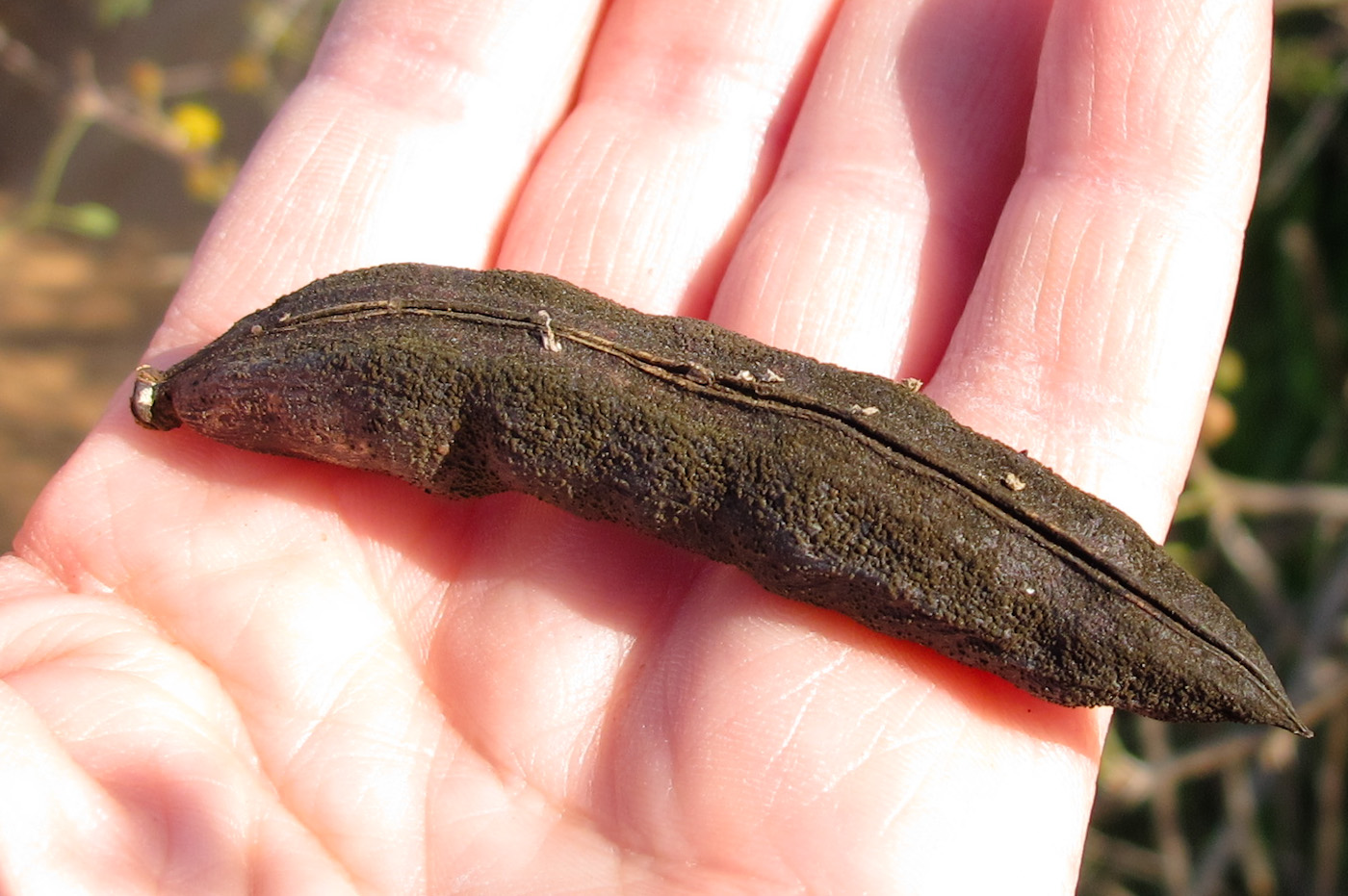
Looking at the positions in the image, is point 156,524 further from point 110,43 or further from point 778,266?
point 110,43

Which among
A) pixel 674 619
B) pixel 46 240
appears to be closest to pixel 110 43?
pixel 46 240

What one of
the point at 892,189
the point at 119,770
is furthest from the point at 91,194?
the point at 892,189

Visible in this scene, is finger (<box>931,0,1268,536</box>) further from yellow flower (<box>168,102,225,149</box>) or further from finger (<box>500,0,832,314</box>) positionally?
yellow flower (<box>168,102,225,149</box>)

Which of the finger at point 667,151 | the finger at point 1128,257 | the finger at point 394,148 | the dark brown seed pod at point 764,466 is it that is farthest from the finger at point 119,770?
the finger at point 1128,257

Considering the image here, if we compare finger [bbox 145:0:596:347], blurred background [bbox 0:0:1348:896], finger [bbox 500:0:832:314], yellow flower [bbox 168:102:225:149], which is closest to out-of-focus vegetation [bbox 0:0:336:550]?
blurred background [bbox 0:0:1348:896]

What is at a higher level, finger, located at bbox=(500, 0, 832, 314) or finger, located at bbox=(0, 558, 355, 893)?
finger, located at bbox=(500, 0, 832, 314)

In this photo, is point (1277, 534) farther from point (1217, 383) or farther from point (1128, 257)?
point (1128, 257)

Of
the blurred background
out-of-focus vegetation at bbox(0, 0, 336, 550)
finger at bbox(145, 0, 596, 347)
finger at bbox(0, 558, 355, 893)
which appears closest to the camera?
finger at bbox(0, 558, 355, 893)
